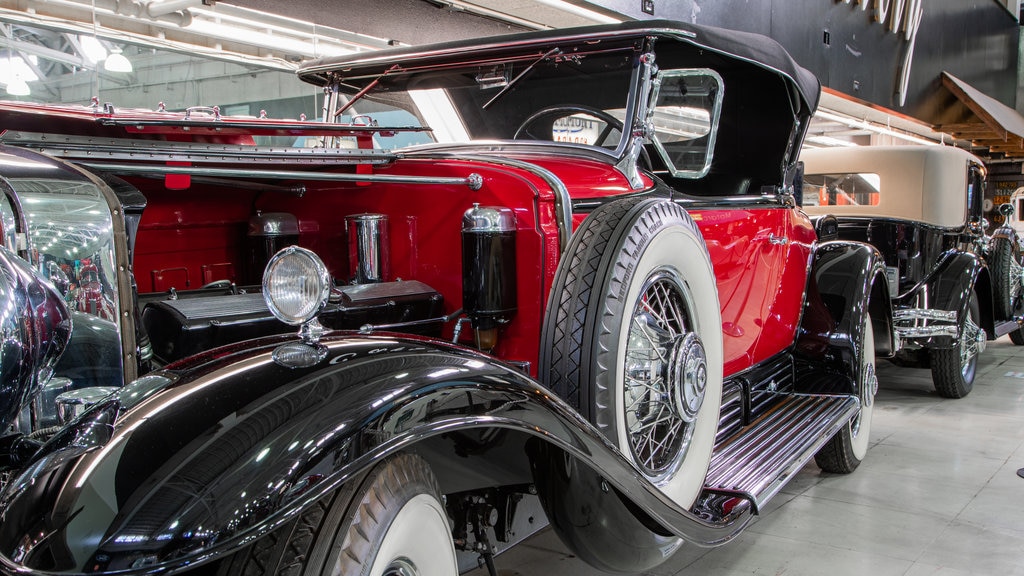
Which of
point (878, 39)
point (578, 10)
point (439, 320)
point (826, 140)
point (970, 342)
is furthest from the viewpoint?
point (826, 140)

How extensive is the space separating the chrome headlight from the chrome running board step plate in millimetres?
1520

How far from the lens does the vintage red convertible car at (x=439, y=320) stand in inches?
50.5

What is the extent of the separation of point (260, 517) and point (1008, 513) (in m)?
3.51

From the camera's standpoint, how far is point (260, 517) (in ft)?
3.81

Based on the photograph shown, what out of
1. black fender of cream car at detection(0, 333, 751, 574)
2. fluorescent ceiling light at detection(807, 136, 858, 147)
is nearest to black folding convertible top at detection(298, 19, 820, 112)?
black fender of cream car at detection(0, 333, 751, 574)

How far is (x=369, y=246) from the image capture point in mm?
2516

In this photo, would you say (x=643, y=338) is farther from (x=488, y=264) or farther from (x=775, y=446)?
(x=775, y=446)

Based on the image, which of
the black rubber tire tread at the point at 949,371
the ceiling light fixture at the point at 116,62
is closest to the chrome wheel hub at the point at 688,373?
the ceiling light fixture at the point at 116,62

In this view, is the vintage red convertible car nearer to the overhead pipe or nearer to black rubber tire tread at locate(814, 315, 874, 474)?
black rubber tire tread at locate(814, 315, 874, 474)

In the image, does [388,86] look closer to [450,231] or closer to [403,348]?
[450,231]

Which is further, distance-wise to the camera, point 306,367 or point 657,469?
point 657,469

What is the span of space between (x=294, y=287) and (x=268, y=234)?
3.56 feet

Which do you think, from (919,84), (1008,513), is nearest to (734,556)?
(1008,513)

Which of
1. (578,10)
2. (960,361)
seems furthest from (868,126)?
(578,10)
